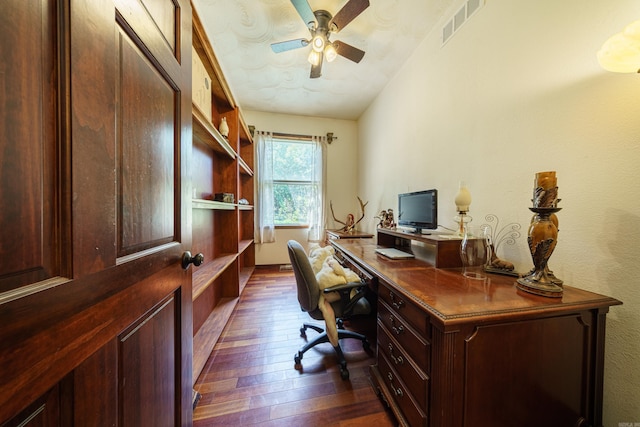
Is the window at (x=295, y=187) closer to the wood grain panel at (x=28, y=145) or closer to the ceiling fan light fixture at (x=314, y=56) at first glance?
the ceiling fan light fixture at (x=314, y=56)

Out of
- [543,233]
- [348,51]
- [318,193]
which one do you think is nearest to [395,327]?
[543,233]

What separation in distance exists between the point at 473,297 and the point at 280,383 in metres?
1.26

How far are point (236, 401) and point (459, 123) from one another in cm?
247

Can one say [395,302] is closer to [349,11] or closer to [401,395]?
[401,395]

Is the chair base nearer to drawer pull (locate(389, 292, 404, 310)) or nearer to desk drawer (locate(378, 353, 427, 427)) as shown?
desk drawer (locate(378, 353, 427, 427))

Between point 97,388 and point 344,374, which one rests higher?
point 97,388

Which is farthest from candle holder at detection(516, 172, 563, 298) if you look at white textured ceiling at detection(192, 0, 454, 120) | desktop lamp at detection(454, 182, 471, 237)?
white textured ceiling at detection(192, 0, 454, 120)

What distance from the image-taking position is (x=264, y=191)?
358cm

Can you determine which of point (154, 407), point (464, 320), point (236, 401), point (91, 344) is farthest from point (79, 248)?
point (236, 401)

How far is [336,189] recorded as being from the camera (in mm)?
3936

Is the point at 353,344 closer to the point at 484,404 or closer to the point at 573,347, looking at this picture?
the point at 484,404

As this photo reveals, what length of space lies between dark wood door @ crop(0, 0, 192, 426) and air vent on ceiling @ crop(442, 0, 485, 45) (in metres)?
2.00

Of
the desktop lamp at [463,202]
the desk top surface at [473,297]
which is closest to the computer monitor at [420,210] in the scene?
the desktop lamp at [463,202]

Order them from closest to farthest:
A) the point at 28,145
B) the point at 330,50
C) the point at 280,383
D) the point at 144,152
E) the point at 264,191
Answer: the point at 28,145
the point at 144,152
the point at 280,383
the point at 330,50
the point at 264,191
